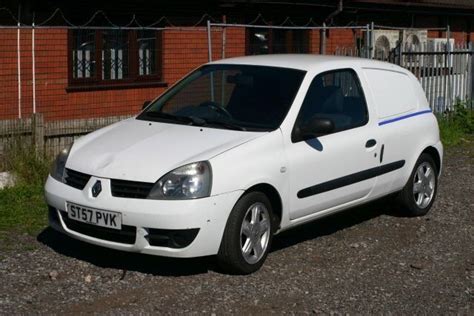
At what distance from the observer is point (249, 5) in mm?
17781

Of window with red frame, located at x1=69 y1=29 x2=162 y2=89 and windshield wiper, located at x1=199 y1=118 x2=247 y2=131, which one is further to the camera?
window with red frame, located at x1=69 y1=29 x2=162 y2=89

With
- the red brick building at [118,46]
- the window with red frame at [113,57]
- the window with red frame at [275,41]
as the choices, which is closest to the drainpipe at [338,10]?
the red brick building at [118,46]

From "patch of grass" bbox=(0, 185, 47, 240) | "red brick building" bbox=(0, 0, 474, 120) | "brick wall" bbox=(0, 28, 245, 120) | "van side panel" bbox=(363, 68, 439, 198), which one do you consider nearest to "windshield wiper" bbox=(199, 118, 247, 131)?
"van side panel" bbox=(363, 68, 439, 198)

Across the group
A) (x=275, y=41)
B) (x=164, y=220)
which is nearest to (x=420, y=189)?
(x=164, y=220)

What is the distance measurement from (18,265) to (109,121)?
14.1 ft

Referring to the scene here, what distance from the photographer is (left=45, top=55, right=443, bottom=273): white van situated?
6000 millimetres

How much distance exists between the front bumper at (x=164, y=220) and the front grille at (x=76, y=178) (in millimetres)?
69

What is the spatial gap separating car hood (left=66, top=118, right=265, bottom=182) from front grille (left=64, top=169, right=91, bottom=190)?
37mm

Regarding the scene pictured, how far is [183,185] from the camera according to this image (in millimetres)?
5980

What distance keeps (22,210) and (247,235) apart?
284 cm

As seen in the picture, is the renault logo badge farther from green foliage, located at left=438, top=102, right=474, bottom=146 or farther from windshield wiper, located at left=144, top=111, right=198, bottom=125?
green foliage, located at left=438, top=102, right=474, bottom=146

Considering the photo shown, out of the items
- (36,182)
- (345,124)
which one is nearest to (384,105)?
(345,124)

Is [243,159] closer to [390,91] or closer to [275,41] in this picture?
[390,91]

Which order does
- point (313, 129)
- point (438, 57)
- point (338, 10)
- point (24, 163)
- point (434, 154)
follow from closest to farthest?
point (313, 129) → point (434, 154) → point (24, 163) → point (438, 57) → point (338, 10)
